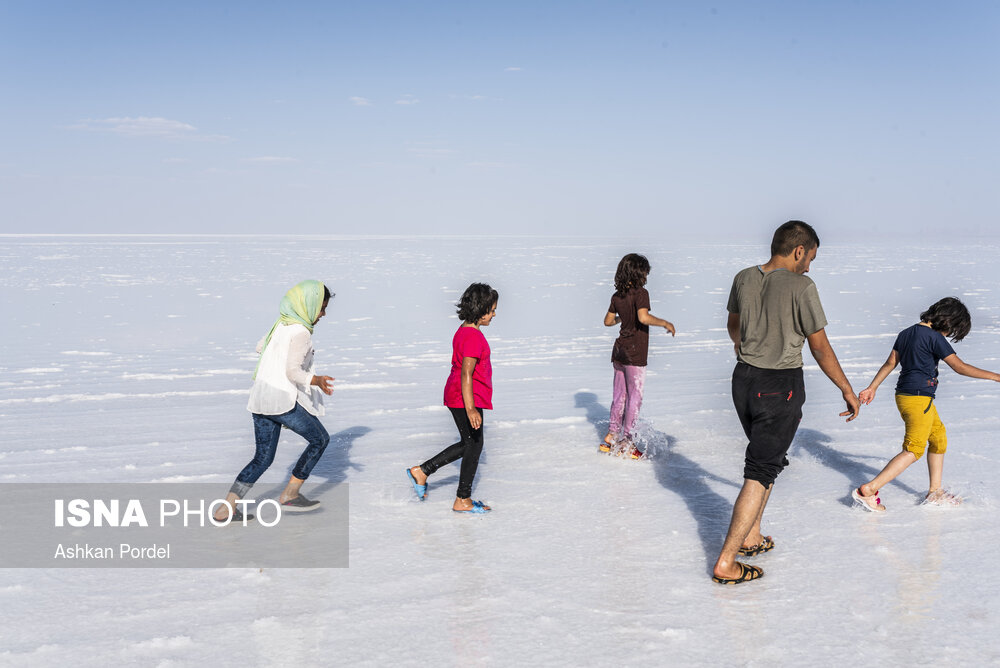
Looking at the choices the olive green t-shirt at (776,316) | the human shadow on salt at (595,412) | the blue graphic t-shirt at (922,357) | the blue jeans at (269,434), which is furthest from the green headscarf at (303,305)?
the blue graphic t-shirt at (922,357)

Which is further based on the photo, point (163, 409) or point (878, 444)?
point (163, 409)

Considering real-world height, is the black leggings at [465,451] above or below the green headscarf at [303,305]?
below

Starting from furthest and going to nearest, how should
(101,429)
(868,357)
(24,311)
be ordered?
(24,311)
(868,357)
(101,429)

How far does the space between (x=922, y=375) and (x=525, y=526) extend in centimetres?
268

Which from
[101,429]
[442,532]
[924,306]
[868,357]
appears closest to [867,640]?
[442,532]

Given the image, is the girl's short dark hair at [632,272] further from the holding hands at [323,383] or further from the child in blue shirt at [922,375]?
the holding hands at [323,383]

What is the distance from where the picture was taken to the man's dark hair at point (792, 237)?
4.21 m

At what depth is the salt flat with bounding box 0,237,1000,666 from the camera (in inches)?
146

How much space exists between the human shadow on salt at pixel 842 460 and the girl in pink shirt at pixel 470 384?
8.51 feet

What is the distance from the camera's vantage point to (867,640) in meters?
3.70

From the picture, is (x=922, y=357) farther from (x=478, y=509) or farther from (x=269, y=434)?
(x=269, y=434)

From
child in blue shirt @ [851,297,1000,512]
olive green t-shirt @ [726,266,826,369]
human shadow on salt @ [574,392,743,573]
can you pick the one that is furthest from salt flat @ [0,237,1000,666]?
olive green t-shirt @ [726,266,826,369]

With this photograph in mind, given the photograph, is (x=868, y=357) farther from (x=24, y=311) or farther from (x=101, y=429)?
(x=24, y=311)

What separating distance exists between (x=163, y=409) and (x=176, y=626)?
4.94 meters
